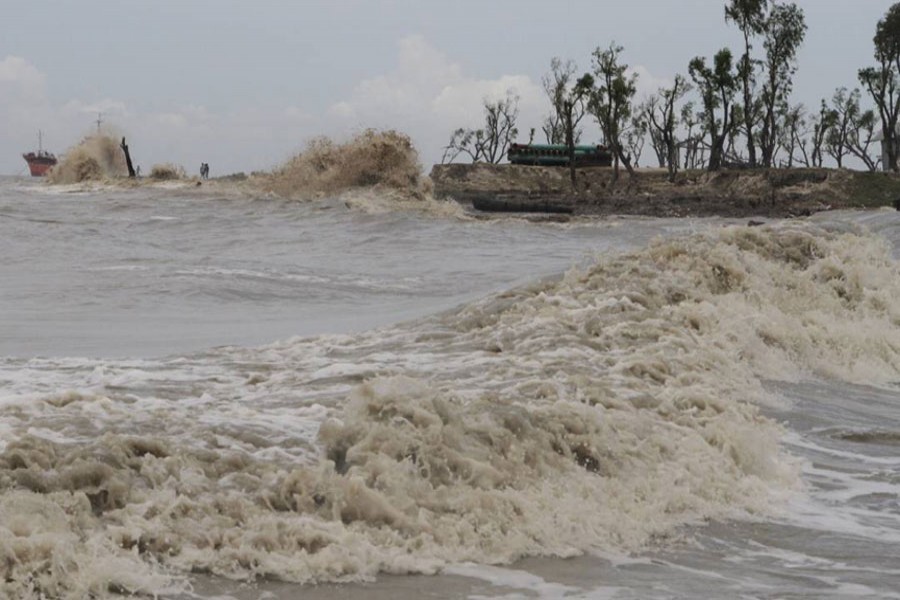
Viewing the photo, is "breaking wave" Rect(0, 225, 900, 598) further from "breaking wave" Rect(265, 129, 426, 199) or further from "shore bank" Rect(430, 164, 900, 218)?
"shore bank" Rect(430, 164, 900, 218)

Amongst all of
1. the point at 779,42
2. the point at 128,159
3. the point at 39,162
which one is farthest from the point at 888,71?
the point at 39,162

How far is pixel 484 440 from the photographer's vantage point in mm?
5234

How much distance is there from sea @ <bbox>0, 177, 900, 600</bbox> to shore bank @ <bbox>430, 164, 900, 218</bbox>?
94.0ft

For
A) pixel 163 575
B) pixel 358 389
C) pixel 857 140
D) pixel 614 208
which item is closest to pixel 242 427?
pixel 358 389

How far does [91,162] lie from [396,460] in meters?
46.6

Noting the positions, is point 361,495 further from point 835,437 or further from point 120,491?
point 835,437

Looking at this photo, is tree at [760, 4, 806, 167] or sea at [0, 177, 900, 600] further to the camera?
tree at [760, 4, 806, 167]

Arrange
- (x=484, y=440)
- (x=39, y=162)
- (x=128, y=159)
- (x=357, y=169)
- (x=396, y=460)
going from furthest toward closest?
(x=39, y=162) < (x=128, y=159) < (x=357, y=169) < (x=484, y=440) < (x=396, y=460)

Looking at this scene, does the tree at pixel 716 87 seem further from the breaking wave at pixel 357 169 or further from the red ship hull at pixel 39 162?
the red ship hull at pixel 39 162

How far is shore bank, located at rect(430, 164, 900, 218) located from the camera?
4116cm

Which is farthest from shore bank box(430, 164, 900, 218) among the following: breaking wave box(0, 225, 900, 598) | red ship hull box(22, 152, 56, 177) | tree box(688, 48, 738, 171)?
red ship hull box(22, 152, 56, 177)

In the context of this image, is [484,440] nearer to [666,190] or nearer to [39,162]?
[666,190]

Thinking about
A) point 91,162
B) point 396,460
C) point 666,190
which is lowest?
point 396,460

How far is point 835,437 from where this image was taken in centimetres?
682
